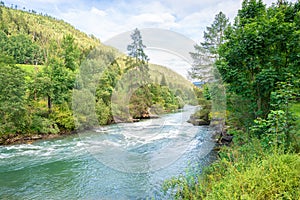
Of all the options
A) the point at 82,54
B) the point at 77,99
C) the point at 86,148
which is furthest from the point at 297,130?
the point at 82,54

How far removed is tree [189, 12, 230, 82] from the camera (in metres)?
17.4

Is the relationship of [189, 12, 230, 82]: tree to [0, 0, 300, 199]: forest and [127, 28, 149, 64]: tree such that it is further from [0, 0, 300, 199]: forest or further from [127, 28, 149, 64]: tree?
[127, 28, 149, 64]: tree

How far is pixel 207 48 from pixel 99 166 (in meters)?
15.0

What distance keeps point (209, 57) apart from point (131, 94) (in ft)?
25.9

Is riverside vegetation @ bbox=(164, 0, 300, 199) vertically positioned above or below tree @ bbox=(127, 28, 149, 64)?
below

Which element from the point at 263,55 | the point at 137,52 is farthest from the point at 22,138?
the point at 263,55

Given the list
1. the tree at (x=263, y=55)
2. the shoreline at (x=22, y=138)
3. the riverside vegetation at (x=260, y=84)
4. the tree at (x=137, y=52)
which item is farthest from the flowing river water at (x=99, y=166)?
the tree at (x=137, y=52)

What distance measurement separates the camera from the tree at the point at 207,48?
57.2ft

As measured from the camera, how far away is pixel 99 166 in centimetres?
761

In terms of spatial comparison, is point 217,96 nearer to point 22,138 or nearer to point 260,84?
point 260,84

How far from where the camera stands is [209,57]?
18.0 meters

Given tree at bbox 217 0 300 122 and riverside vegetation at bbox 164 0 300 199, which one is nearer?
riverside vegetation at bbox 164 0 300 199

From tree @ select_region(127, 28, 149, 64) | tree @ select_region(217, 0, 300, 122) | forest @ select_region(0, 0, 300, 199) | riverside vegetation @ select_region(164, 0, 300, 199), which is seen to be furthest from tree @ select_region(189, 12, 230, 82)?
tree @ select_region(217, 0, 300, 122)

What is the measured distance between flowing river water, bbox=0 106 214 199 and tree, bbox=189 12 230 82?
842 cm
